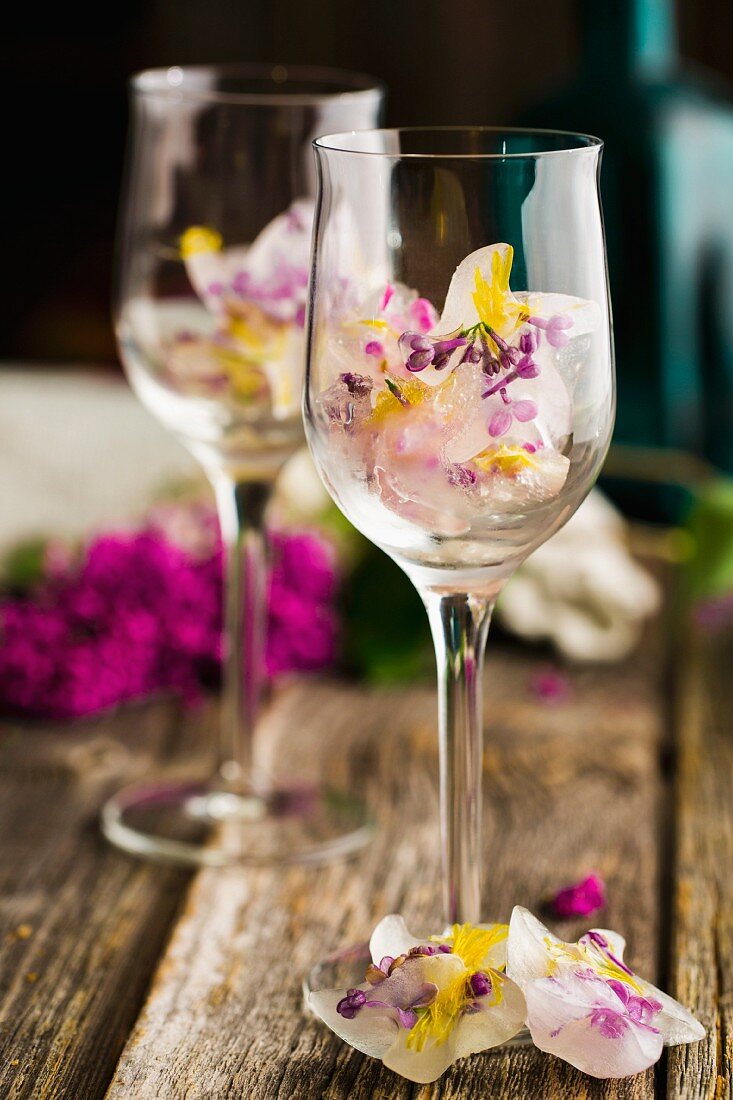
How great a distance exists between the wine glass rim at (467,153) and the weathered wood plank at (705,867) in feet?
1.36

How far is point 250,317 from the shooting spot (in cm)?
91

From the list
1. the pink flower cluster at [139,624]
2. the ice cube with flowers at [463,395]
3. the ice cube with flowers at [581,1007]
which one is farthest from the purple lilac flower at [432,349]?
the pink flower cluster at [139,624]

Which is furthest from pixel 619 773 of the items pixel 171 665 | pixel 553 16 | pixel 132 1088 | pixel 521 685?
pixel 553 16

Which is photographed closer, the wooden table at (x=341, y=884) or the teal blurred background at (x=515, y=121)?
the wooden table at (x=341, y=884)

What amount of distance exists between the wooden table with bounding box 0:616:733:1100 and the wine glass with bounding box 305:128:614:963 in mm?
244

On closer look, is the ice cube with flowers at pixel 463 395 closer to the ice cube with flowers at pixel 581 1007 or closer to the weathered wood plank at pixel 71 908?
the ice cube with flowers at pixel 581 1007

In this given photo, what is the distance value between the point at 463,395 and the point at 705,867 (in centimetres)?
42

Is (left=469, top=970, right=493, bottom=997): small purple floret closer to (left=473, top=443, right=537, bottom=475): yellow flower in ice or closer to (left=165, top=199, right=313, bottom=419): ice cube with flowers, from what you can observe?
(left=473, top=443, right=537, bottom=475): yellow flower in ice

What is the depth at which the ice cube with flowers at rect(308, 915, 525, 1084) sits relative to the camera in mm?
654

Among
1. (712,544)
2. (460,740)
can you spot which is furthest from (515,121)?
(460,740)

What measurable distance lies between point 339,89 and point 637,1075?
637 mm

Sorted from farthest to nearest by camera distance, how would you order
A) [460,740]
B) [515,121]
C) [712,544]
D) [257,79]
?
[515,121]
[712,544]
[257,79]
[460,740]

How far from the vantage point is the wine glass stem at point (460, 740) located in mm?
717

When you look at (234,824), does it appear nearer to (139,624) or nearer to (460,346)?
(139,624)
